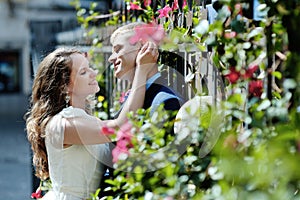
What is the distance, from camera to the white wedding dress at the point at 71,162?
260 cm

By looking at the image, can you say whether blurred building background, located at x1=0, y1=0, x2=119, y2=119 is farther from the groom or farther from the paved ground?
the groom

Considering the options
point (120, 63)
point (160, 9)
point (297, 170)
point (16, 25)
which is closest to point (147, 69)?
point (120, 63)

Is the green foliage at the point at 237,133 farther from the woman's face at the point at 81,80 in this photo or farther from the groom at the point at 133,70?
the woman's face at the point at 81,80

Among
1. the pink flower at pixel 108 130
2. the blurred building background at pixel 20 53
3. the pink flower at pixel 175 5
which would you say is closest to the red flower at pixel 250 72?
the pink flower at pixel 108 130

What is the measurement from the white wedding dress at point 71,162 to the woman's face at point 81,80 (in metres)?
0.10

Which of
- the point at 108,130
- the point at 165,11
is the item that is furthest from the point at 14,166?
the point at 108,130

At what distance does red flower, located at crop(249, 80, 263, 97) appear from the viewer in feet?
6.12

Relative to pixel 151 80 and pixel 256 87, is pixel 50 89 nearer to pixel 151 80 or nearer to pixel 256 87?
pixel 151 80

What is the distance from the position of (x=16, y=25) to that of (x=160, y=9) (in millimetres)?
19497

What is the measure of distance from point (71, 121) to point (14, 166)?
22.1ft

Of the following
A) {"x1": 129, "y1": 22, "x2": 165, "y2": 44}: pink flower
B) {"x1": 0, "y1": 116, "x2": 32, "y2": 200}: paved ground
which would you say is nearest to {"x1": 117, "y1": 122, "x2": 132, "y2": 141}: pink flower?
{"x1": 129, "y1": 22, "x2": 165, "y2": 44}: pink flower

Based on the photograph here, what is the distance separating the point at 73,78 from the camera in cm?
271

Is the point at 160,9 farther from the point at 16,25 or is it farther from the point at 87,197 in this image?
the point at 16,25

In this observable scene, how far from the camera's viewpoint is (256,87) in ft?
6.13
